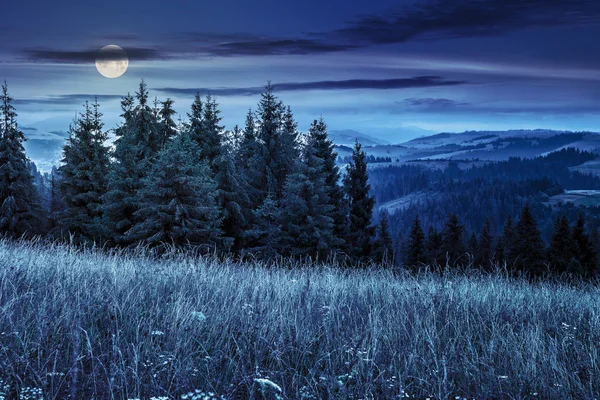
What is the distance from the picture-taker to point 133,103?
38469mm

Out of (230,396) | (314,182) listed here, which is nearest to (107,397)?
(230,396)

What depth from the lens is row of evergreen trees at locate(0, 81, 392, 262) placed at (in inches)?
987

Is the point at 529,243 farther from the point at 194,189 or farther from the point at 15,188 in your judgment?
the point at 15,188

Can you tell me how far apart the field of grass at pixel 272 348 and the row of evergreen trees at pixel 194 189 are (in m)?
19.0

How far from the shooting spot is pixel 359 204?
44.3 meters

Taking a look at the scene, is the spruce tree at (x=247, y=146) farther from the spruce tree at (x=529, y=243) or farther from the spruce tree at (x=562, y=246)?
the spruce tree at (x=562, y=246)

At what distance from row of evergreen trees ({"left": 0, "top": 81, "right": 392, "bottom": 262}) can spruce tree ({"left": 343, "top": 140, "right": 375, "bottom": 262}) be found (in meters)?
0.10

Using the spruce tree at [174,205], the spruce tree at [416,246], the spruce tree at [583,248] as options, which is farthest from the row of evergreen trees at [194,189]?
the spruce tree at [583,248]

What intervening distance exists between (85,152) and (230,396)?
120 ft

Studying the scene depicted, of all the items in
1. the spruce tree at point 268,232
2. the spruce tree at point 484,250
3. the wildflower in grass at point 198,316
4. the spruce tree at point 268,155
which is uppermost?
the spruce tree at point 268,155

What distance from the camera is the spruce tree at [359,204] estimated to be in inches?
1697

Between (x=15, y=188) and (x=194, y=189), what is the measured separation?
2008 cm

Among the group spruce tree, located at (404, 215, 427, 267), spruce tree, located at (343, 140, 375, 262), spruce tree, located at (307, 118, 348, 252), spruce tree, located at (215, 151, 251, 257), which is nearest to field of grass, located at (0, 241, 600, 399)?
spruce tree, located at (215, 151, 251, 257)


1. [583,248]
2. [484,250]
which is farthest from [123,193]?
[484,250]
